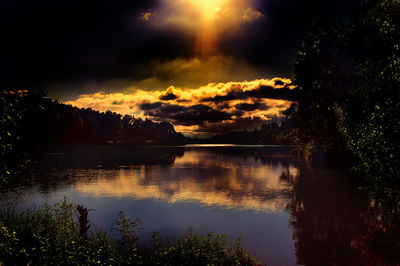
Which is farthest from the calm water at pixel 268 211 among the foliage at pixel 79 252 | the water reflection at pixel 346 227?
the foliage at pixel 79 252

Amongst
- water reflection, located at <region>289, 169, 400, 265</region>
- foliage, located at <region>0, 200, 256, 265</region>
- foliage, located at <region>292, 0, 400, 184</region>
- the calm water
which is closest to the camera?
foliage, located at <region>0, 200, 256, 265</region>

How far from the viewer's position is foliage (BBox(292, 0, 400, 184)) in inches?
554

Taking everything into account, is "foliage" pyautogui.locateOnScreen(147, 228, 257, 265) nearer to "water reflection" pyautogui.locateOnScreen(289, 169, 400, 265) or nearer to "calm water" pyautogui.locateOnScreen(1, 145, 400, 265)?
"calm water" pyautogui.locateOnScreen(1, 145, 400, 265)

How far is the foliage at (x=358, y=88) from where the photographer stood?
46.2 ft

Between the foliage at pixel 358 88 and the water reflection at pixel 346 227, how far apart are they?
3956 millimetres

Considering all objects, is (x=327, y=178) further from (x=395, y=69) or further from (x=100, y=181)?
(x=100, y=181)

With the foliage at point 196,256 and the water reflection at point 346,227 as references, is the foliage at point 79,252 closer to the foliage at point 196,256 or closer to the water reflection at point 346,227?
the foliage at point 196,256

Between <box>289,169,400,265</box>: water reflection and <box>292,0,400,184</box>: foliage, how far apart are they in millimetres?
3956

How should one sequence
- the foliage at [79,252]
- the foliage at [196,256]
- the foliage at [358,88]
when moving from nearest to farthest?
the foliage at [79,252] < the foliage at [196,256] < the foliage at [358,88]

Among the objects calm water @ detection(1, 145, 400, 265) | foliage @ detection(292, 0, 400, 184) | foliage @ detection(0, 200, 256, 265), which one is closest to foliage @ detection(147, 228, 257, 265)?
foliage @ detection(0, 200, 256, 265)

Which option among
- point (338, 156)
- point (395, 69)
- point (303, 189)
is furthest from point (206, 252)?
point (338, 156)

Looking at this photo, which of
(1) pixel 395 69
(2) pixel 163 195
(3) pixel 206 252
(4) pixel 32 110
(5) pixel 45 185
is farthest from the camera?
(5) pixel 45 185

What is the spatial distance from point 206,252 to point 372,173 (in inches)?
432

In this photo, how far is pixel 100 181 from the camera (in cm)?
5072
